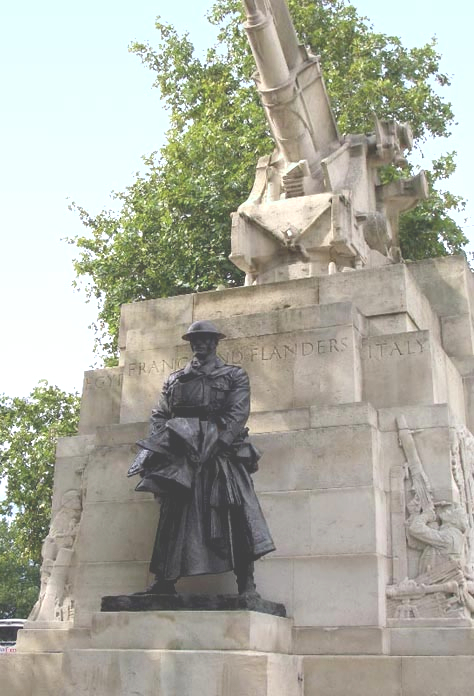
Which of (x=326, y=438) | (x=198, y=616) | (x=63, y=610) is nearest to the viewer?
(x=198, y=616)

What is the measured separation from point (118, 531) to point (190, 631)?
2.25 meters

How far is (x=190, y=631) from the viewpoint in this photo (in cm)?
892

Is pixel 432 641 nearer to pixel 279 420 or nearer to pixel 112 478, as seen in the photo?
pixel 279 420

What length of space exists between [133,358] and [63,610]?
323 cm

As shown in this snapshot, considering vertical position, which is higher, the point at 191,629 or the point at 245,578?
the point at 245,578

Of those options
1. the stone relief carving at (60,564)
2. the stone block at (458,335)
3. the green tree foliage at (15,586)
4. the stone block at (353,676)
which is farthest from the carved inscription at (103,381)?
the green tree foliage at (15,586)

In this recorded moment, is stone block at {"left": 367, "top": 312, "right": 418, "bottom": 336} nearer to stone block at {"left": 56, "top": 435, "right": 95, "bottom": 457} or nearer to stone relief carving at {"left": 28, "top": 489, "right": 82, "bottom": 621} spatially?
stone block at {"left": 56, "top": 435, "right": 95, "bottom": 457}

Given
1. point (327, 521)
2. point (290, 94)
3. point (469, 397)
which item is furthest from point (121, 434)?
point (290, 94)

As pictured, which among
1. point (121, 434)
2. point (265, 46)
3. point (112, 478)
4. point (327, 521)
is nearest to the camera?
point (327, 521)

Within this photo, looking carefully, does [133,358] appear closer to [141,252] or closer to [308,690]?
[308,690]

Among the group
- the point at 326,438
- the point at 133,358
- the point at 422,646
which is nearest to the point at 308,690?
the point at 422,646

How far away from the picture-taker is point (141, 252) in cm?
2708

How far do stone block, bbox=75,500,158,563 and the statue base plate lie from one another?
Answer: 116 centimetres

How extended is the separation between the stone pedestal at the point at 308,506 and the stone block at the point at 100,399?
38mm
